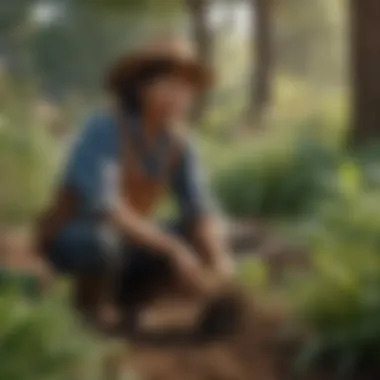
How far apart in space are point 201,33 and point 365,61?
0.21 m

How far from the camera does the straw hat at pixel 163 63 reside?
1195mm

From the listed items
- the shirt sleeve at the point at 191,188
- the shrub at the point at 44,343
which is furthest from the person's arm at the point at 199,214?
the shrub at the point at 44,343

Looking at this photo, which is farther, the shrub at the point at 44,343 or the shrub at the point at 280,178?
the shrub at the point at 280,178

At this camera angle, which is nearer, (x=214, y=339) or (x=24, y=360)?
(x=24, y=360)

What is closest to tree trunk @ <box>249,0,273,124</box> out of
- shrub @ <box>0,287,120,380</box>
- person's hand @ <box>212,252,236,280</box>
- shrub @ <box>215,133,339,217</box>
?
shrub @ <box>215,133,339,217</box>

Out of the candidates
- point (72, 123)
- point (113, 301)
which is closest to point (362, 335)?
point (113, 301)

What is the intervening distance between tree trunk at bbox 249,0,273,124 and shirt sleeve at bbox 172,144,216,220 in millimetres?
93

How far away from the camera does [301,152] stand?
50.3 inches

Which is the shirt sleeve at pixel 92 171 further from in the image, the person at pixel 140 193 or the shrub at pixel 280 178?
the shrub at pixel 280 178

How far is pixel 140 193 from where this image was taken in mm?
1198

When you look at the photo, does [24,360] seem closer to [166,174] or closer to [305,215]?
[166,174]

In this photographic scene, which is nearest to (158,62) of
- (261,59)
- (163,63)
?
(163,63)

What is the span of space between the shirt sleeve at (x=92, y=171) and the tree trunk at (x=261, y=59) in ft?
0.59

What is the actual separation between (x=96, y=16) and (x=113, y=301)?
12.2 inches
